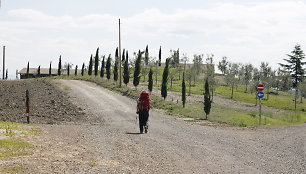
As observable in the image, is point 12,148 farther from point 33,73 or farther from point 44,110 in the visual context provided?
point 33,73

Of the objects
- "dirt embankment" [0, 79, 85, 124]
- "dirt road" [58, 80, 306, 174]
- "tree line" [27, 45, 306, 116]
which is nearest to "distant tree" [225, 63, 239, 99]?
"tree line" [27, 45, 306, 116]

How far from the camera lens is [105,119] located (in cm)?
2864

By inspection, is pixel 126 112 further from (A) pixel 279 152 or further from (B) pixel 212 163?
(B) pixel 212 163

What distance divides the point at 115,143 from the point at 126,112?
18.7 metres

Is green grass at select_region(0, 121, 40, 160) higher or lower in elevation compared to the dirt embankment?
higher

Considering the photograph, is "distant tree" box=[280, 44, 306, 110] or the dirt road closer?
the dirt road

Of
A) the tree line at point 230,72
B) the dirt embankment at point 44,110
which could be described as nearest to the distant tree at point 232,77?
the tree line at point 230,72

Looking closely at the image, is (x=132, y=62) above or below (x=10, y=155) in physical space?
above

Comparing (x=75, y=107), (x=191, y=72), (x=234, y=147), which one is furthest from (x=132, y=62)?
(x=234, y=147)

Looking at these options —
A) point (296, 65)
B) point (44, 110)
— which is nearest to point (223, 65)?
point (296, 65)

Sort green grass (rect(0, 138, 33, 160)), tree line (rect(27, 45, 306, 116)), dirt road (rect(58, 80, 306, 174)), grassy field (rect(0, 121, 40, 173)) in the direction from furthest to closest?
tree line (rect(27, 45, 306, 116)) → dirt road (rect(58, 80, 306, 174)) → green grass (rect(0, 138, 33, 160)) → grassy field (rect(0, 121, 40, 173))

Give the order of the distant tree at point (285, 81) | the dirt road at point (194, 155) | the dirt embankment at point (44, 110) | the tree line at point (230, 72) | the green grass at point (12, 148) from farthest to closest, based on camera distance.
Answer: the distant tree at point (285, 81)
the tree line at point (230, 72)
the dirt embankment at point (44, 110)
the dirt road at point (194, 155)
the green grass at point (12, 148)

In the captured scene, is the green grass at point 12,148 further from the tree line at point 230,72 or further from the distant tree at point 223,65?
the distant tree at point 223,65

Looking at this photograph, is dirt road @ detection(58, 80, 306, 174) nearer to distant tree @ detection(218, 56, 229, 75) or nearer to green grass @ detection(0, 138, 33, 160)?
green grass @ detection(0, 138, 33, 160)
